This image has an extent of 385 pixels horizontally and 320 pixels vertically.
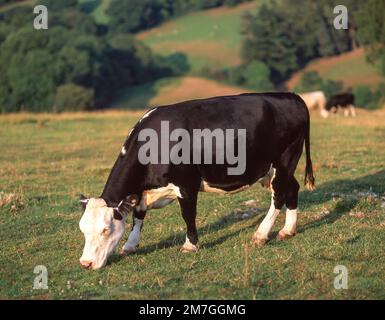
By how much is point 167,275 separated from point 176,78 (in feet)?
216

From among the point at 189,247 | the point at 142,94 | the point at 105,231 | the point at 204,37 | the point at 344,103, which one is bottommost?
the point at 142,94

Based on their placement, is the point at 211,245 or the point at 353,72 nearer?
the point at 211,245

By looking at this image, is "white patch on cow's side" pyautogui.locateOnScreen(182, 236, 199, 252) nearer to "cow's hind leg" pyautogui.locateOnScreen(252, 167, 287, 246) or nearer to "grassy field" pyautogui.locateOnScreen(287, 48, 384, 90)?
"cow's hind leg" pyautogui.locateOnScreen(252, 167, 287, 246)

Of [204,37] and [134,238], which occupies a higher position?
[134,238]

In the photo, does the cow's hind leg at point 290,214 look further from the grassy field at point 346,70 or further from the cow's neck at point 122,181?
the grassy field at point 346,70

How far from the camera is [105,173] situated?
48.3 ft

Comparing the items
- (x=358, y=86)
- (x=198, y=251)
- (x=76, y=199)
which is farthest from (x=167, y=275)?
(x=358, y=86)

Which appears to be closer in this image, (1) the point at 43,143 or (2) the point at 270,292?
(2) the point at 270,292

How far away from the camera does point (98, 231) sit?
7.36m

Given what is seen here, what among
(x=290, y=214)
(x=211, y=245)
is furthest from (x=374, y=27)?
(x=211, y=245)

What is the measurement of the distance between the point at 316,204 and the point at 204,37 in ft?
252

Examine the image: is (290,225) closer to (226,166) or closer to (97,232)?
(226,166)

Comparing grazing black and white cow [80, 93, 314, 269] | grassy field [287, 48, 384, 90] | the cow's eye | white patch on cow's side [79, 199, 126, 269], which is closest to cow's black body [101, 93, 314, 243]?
grazing black and white cow [80, 93, 314, 269]
